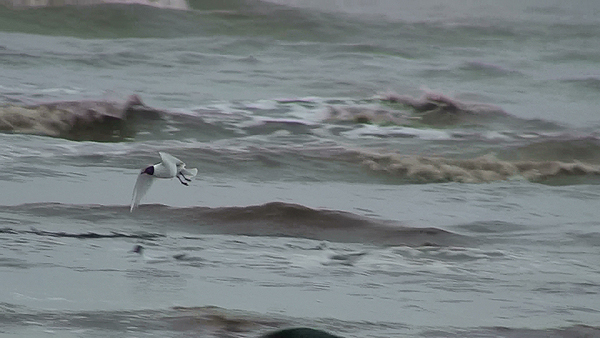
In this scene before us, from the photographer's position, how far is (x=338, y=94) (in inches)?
95.6

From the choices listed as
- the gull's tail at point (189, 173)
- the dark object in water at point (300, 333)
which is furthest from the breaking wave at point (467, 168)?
the dark object in water at point (300, 333)

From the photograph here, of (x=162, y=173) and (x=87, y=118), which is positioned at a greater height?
(x=87, y=118)

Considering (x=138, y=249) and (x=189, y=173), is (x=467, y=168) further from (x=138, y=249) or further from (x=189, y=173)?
(x=138, y=249)

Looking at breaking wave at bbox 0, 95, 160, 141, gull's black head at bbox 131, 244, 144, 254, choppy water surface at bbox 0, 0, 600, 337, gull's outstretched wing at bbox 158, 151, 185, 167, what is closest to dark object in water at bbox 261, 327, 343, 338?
choppy water surface at bbox 0, 0, 600, 337

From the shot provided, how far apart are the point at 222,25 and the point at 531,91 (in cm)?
77

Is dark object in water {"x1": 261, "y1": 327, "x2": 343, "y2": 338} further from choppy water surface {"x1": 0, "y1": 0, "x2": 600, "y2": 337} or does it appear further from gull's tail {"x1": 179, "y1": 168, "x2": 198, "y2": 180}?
gull's tail {"x1": 179, "y1": 168, "x2": 198, "y2": 180}

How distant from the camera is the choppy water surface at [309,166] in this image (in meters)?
2.21

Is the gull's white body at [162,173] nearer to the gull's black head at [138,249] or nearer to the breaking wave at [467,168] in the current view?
the gull's black head at [138,249]

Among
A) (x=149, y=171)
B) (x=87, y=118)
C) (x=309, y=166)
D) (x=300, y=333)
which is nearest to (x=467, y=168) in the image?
(x=309, y=166)

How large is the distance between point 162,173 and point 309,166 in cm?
34

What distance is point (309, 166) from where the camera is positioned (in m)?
2.38

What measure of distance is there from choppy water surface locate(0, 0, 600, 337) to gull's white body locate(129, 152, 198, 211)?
2 cm

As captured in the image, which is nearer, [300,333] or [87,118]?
[300,333]

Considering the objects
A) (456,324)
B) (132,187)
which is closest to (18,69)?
(132,187)
